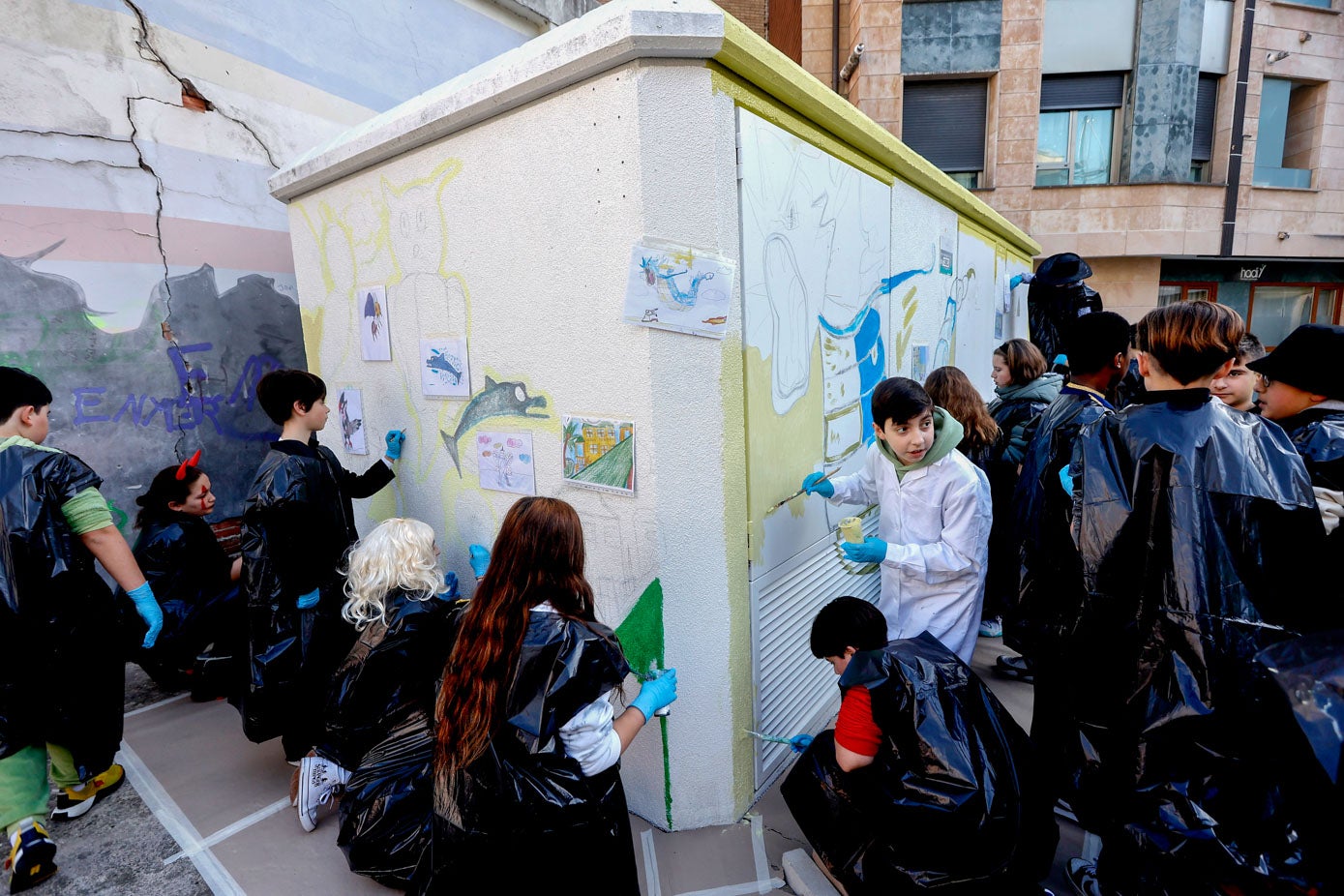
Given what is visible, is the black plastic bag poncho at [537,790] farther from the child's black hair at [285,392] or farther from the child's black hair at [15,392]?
the child's black hair at [15,392]

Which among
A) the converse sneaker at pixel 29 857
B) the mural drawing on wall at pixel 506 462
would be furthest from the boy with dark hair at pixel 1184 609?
the converse sneaker at pixel 29 857

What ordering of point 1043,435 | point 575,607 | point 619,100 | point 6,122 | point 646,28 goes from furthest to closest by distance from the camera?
point 6,122
point 1043,435
point 619,100
point 646,28
point 575,607

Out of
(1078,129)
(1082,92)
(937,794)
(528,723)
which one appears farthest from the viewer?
(1078,129)

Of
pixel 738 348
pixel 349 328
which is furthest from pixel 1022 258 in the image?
pixel 349 328

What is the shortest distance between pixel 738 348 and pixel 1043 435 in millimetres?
1367

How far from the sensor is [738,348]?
2221 mm

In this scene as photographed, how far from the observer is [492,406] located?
2.63m

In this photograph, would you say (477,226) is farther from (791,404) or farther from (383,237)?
(791,404)

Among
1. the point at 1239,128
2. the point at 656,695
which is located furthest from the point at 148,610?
the point at 1239,128

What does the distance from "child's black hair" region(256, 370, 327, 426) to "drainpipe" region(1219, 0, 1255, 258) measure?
48.5 feet

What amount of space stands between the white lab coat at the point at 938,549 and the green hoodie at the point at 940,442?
0.13 feet

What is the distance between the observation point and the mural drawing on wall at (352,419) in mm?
3322

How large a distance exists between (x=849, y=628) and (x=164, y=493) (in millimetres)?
3239

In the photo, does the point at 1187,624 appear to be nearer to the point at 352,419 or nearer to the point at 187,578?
the point at 352,419
